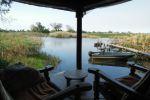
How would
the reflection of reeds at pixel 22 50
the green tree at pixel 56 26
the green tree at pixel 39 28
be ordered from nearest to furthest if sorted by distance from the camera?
the reflection of reeds at pixel 22 50 → the green tree at pixel 39 28 → the green tree at pixel 56 26

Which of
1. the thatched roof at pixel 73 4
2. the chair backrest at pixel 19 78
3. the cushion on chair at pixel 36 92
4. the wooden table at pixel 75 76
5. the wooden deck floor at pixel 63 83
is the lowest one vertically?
the wooden deck floor at pixel 63 83

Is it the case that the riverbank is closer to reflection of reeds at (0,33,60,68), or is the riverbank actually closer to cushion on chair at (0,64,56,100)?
reflection of reeds at (0,33,60,68)

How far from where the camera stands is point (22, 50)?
303 inches

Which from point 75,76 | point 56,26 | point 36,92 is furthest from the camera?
point 56,26

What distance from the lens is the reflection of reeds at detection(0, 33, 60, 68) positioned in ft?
21.3

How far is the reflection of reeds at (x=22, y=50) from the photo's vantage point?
6505 mm

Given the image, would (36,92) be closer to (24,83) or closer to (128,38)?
(24,83)

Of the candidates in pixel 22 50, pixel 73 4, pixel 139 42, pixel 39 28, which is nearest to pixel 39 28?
pixel 39 28

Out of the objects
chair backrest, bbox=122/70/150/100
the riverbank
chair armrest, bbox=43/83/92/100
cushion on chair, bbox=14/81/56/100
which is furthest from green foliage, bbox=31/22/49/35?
chair backrest, bbox=122/70/150/100

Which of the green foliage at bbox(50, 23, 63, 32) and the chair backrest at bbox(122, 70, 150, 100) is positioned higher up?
the green foliage at bbox(50, 23, 63, 32)

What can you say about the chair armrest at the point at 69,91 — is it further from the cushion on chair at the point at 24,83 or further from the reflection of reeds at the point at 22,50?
the reflection of reeds at the point at 22,50

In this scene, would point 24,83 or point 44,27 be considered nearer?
point 24,83

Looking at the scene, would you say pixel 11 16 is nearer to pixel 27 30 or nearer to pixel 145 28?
pixel 27 30

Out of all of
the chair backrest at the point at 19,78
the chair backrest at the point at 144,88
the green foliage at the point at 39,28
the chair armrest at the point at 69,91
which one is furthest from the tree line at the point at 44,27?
the chair backrest at the point at 144,88
